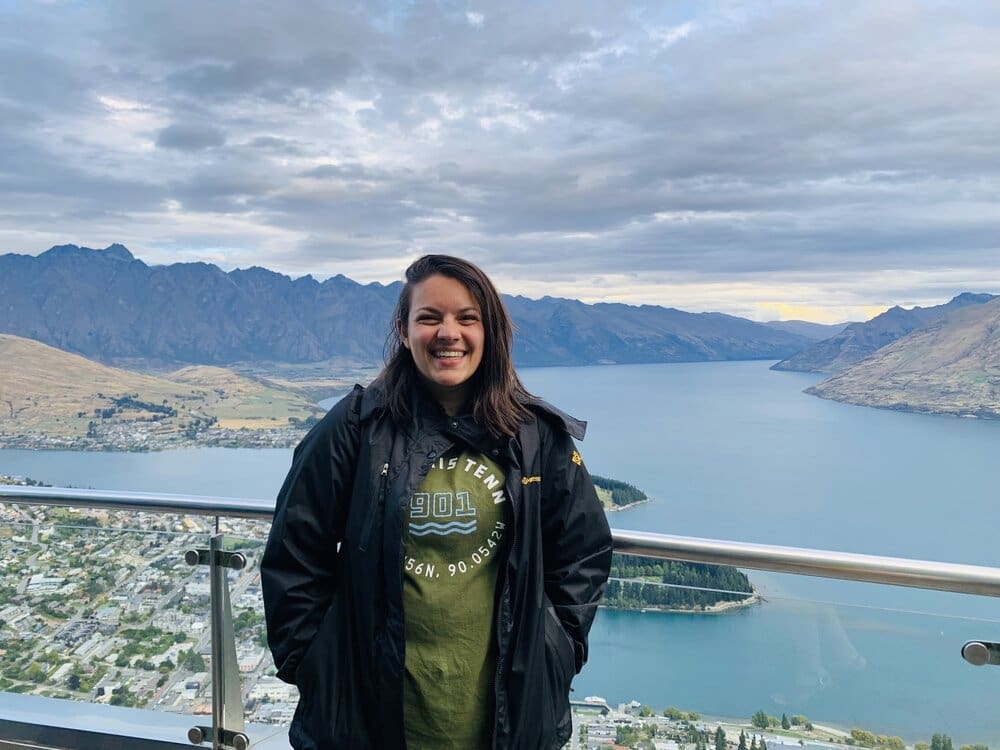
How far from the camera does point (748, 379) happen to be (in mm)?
51094

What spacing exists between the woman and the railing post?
3.39 feet

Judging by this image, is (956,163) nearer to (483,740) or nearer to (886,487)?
(886,487)

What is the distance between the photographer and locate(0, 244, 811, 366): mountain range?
30.7m

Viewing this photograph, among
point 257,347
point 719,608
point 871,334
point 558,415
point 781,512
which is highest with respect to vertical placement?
point 871,334

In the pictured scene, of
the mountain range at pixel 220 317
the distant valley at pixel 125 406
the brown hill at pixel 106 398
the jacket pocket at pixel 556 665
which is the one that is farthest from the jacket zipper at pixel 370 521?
the mountain range at pixel 220 317

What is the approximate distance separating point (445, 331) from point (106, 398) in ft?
85.9

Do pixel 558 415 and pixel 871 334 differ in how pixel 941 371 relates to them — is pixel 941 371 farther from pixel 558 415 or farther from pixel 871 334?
pixel 558 415

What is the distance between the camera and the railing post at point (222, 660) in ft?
8.13

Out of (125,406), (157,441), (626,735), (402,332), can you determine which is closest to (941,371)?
(157,441)

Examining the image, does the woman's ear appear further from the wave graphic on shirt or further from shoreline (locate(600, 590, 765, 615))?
shoreline (locate(600, 590, 765, 615))

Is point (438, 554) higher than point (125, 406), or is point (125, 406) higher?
point (438, 554)

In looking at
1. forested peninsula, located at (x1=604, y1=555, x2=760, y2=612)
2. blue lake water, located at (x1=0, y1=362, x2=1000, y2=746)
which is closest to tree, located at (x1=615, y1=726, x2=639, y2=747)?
blue lake water, located at (x1=0, y1=362, x2=1000, y2=746)

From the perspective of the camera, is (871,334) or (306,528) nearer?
(306,528)

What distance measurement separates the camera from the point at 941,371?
31.6 m
